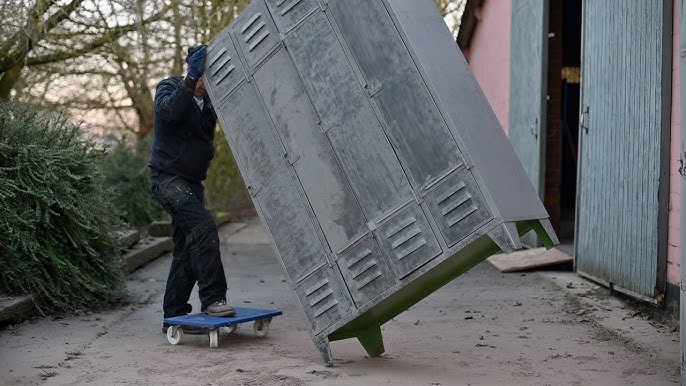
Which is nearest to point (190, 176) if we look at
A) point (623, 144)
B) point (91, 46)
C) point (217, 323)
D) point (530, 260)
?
point (217, 323)

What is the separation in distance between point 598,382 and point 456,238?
3.89 ft

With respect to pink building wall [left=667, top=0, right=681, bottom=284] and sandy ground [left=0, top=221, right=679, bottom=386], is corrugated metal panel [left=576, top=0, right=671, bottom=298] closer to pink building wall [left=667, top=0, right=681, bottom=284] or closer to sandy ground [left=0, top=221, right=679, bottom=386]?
pink building wall [left=667, top=0, right=681, bottom=284]

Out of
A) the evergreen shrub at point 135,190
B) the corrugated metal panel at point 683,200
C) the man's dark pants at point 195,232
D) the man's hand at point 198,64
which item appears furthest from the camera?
the evergreen shrub at point 135,190

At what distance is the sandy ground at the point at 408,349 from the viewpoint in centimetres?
558

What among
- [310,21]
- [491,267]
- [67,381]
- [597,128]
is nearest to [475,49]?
[491,267]

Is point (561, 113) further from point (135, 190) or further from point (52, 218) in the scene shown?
point (52, 218)

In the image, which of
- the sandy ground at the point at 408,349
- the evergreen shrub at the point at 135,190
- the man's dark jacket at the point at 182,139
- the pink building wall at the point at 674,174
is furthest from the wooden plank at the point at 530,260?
the evergreen shrub at the point at 135,190

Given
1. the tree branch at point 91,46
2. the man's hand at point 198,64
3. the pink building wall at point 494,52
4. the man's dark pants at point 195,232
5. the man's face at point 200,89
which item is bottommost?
the pink building wall at point 494,52

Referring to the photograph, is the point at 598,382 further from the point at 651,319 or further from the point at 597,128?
the point at 597,128

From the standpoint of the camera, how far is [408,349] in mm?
6441

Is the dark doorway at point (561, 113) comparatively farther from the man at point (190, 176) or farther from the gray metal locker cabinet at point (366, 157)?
the gray metal locker cabinet at point (366, 157)

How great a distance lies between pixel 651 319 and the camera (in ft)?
24.4

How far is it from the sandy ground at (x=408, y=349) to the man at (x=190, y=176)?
0.45 meters

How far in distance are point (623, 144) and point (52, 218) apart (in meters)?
4.67
